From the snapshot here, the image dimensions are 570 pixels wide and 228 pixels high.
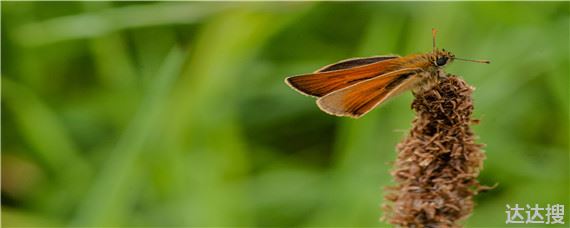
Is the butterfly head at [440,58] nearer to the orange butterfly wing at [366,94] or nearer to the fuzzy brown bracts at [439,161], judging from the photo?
the orange butterfly wing at [366,94]

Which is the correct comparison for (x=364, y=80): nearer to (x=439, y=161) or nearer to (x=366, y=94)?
(x=366, y=94)

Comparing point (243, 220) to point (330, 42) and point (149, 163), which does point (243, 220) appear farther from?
point (330, 42)

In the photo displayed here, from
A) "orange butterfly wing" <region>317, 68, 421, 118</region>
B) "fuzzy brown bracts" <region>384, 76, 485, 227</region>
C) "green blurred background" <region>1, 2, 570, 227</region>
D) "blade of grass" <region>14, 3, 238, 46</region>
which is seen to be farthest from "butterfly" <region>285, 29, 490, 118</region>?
"blade of grass" <region>14, 3, 238, 46</region>

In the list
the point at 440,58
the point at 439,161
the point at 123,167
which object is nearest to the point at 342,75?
the point at 440,58

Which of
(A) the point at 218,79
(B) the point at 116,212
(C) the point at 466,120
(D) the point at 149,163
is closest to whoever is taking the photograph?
(C) the point at 466,120

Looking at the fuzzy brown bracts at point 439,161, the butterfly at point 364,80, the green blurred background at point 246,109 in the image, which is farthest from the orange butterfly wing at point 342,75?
the green blurred background at point 246,109

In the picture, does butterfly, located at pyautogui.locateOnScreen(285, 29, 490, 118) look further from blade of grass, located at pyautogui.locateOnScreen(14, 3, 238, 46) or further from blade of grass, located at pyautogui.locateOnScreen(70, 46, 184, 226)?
blade of grass, located at pyautogui.locateOnScreen(14, 3, 238, 46)

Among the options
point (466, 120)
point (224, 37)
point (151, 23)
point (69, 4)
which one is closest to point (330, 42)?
point (224, 37)
